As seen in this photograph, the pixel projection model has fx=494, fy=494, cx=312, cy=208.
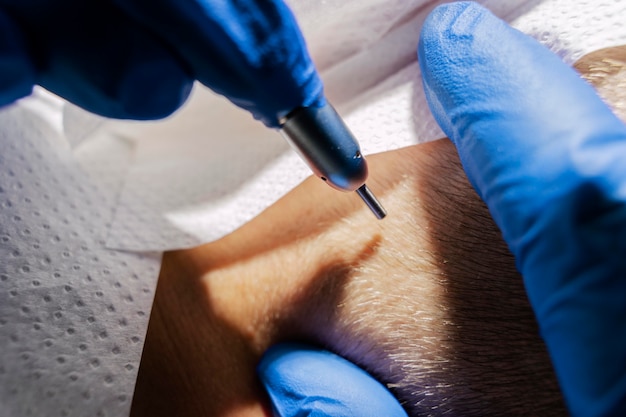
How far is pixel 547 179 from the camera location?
645mm

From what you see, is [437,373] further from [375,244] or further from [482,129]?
[482,129]

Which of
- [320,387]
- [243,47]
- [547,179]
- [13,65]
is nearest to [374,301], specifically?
[320,387]

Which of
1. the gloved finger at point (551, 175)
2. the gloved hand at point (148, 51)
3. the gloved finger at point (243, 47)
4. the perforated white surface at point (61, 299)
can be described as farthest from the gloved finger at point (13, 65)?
the gloved finger at point (551, 175)

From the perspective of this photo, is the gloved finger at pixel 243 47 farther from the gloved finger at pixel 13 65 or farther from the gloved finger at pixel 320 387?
the gloved finger at pixel 320 387

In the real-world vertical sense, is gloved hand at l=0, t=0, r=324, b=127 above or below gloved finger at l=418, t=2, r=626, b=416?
above

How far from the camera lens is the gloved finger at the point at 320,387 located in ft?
2.40

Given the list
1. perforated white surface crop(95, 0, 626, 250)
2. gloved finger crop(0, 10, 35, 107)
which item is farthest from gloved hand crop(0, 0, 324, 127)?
perforated white surface crop(95, 0, 626, 250)

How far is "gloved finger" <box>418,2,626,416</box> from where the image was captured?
0.58 metres

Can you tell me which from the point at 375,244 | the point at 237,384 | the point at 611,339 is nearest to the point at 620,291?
the point at 611,339

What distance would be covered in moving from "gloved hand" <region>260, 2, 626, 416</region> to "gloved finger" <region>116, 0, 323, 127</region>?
0.25m

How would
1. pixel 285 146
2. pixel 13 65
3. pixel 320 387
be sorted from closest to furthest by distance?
pixel 13 65, pixel 320 387, pixel 285 146

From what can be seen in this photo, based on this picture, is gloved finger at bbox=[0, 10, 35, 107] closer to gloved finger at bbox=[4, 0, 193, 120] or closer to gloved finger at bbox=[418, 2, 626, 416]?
gloved finger at bbox=[4, 0, 193, 120]

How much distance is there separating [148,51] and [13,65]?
0.50ft

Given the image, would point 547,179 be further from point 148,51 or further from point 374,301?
point 148,51
